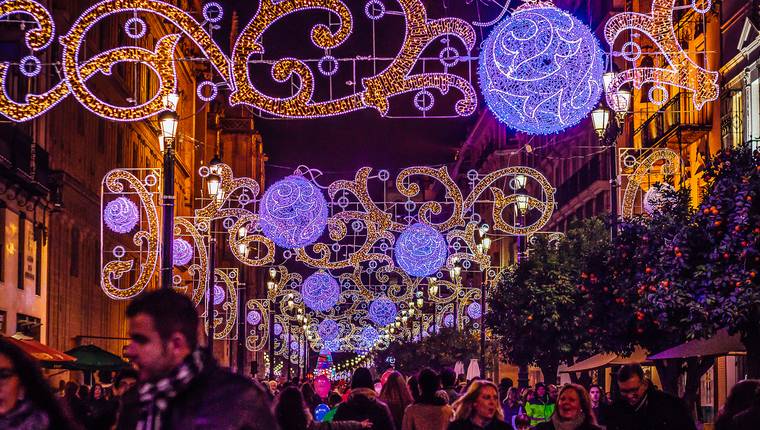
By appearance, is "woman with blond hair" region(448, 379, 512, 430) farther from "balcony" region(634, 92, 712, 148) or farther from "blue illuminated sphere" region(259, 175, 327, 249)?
"balcony" region(634, 92, 712, 148)

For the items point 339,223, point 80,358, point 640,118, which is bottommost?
point 80,358

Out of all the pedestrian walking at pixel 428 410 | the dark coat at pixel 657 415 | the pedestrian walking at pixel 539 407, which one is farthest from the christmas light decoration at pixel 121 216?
the dark coat at pixel 657 415

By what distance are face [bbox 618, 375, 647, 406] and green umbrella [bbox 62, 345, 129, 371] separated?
16254 millimetres

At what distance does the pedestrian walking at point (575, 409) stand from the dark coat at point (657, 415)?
31 centimetres

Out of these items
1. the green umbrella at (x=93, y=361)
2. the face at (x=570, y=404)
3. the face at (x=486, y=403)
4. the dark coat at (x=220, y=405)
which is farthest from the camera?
the green umbrella at (x=93, y=361)

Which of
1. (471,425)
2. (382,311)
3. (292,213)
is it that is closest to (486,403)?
(471,425)

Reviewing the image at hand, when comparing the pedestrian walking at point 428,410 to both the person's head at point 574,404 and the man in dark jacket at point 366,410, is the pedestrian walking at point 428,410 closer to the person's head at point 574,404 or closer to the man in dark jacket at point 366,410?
the man in dark jacket at point 366,410

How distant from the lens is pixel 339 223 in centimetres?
3441

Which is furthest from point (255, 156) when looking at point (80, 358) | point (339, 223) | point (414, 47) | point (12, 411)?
point (12, 411)

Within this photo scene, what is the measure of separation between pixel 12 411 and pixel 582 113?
40.2 ft

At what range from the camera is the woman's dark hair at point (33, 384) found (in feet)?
19.3

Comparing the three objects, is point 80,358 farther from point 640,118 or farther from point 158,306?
point 640,118

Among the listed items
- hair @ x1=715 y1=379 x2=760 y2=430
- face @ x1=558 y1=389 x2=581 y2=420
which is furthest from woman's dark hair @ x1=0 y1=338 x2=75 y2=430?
hair @ x1=715 y1=379 x2=760 y2=430

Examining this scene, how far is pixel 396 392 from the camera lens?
14.7 metres
